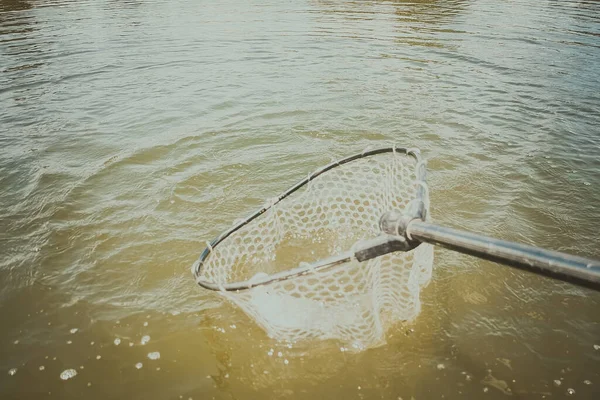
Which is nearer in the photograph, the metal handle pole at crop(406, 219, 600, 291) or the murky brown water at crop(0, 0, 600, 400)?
the metal handle pole at crop(406, 219, 600, 291)

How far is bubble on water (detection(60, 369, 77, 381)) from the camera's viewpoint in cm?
250

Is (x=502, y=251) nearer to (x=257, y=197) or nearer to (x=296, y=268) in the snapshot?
(x=296, y=268)

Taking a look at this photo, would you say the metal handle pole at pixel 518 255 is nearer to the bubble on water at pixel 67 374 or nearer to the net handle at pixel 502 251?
the net handle at pixel 502 251

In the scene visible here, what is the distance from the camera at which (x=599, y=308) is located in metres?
2.93

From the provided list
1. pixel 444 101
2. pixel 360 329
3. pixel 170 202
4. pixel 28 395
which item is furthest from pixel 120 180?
pixel 444 101

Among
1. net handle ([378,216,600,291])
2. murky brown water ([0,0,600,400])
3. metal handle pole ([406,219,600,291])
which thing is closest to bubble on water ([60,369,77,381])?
murky brown water ([0,0,600,400])

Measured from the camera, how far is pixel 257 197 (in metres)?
4.52

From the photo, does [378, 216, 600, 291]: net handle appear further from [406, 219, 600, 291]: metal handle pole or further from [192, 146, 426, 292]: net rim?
[192, 146, 426, 292]: net rim

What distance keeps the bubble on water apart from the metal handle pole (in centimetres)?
273

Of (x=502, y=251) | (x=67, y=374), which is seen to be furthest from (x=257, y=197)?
(x=502, y=251)

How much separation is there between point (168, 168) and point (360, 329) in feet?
12.6

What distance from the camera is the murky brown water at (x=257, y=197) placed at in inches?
100

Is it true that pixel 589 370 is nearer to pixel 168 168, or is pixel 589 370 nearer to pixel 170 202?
pixel 170 202

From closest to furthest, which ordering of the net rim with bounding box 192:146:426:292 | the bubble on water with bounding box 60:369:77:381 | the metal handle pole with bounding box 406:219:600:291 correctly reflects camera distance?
the metal handle pole with bounding box 406:219:600:291
the net rim with bounding box 192:146:426:292
the bubble on water with bounding box 60:369:77:381
